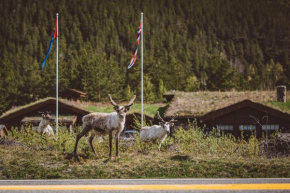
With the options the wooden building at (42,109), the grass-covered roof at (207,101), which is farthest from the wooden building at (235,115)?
the wooden building at (42,109)

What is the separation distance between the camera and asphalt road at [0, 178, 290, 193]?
764 cm

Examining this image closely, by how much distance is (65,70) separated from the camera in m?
75.4

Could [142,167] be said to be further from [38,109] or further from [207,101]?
[38,109]

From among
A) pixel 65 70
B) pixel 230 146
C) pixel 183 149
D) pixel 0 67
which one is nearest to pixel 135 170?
pixel 183 149

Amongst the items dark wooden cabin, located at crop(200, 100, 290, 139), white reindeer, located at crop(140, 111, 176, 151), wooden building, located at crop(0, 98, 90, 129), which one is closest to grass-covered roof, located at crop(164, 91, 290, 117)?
dark wooden cabin, located at crop(200, 100, 290, 139)

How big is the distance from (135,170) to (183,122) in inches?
863

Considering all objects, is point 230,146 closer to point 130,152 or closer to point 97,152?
point 130,152

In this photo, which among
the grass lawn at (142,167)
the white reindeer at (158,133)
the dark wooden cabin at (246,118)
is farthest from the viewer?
the dark wooden cabin at (246,118)

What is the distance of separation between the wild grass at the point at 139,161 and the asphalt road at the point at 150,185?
0.75 metres

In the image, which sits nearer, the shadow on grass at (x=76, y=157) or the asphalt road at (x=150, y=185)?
the asphalt road at (x=150, y=185)

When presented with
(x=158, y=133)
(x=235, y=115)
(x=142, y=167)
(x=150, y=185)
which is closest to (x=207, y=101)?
(x=235, y=115)

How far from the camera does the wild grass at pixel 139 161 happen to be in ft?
30.8

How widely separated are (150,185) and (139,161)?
2.07 meters

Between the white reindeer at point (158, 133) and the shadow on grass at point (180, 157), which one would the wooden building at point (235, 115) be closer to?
the white reindeer at point (158, 133)
